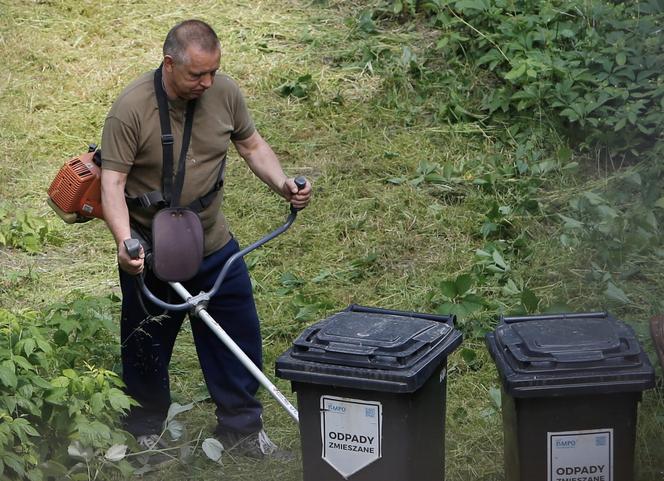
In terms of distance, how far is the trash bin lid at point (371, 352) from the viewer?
161 inches

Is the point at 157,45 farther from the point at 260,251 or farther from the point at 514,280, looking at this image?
the point at 514,280

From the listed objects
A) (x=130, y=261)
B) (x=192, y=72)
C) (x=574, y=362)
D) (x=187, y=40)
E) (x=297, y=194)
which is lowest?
(x=574, y=362)

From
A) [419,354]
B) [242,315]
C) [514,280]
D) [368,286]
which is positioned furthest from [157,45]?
[419,354]

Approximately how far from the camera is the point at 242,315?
533 centimetres

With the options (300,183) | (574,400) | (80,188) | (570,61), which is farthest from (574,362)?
(570,61)

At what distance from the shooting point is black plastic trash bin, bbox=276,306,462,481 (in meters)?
4.11

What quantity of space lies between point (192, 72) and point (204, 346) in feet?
4.46

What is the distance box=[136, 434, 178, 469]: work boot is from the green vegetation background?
3.4 inches

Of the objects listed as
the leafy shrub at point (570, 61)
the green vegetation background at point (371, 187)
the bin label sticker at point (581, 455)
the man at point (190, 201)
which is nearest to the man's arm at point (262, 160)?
the man at point (190, 201)

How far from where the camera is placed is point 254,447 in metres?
5.48

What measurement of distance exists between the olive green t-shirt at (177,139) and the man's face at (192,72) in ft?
0.32

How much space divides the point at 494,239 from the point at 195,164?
2909 millimetres

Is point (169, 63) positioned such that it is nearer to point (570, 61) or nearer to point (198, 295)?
point (198, 295)

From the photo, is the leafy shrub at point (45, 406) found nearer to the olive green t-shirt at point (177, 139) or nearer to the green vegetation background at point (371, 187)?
the green vegetation background at point (371, 187)
